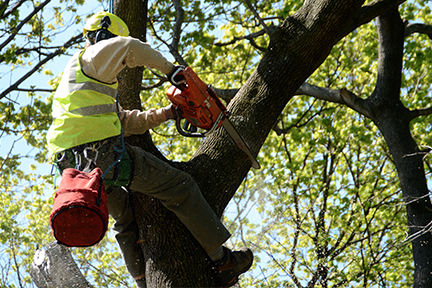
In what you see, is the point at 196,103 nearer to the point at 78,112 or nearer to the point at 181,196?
the point at 181,196

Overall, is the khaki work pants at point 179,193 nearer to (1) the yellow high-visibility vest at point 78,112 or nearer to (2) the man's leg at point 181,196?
(2) the man's leg at point 181,196

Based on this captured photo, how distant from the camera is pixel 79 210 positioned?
1983 millimetres

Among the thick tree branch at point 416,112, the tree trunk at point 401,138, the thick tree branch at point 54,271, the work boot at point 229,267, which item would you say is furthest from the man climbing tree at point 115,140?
the thick tree branch at point 416,112

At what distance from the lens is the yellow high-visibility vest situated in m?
2.32

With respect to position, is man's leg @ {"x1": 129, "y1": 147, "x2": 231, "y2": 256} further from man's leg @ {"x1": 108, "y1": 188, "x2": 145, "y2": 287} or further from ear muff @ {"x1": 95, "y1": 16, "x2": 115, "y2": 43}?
ear muff @ {"x1": 95, "y1": 16, "x2": 115, "y2": 43}

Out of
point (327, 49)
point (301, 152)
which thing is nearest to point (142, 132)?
point (327, 49)

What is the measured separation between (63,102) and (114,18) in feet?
2.28

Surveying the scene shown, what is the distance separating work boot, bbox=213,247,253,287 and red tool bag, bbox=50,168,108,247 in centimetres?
96

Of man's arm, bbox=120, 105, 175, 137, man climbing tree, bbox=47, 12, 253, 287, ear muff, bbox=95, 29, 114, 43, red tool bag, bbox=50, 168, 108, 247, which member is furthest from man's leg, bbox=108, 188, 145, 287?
ear muff, bbox=95, 29, 114, 43

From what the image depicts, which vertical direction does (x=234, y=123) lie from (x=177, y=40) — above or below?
below

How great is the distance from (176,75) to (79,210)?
98 cm

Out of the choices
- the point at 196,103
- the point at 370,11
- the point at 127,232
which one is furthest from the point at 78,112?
the point at 370,11

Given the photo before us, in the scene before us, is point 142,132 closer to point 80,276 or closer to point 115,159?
point 115,159


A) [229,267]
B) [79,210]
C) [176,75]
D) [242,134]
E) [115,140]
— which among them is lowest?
[229,267]
